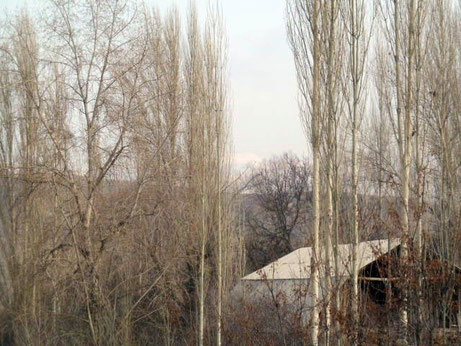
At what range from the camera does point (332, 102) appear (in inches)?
381

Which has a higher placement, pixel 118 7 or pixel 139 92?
pixel 118 7

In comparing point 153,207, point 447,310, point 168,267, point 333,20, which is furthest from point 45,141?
point 447,310

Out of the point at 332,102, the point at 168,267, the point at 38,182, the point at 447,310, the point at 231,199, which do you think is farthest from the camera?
the point at 231,199

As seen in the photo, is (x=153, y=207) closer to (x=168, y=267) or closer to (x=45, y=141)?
(x=168, y=267)

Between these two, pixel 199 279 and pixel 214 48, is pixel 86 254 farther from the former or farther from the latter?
pixel 214 48

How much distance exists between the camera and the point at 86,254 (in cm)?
1194

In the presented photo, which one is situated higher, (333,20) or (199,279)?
(333,20)

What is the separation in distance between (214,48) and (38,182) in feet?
19.9

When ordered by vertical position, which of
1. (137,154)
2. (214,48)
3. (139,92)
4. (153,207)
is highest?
(214,48)

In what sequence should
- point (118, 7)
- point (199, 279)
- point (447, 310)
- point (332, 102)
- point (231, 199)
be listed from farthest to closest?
point (231, 199)
point (199, 279)
point (118, 7)
point (332, 102)
point (447, 310)

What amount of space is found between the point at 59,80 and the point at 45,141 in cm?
122

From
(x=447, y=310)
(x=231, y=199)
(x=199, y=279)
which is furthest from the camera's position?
(x=231, y=199)

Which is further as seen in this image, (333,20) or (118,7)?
(118,7)

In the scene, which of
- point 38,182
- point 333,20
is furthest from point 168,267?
point 333,20
